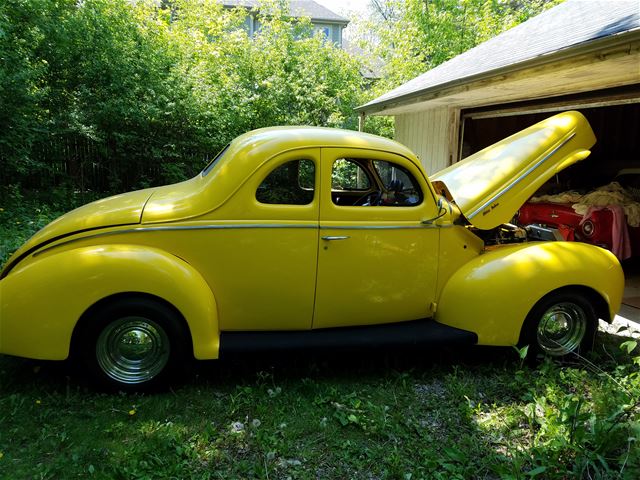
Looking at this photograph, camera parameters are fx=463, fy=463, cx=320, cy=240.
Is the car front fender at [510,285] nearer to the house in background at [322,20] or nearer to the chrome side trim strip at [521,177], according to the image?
the chrome side trim strip at [521,177]

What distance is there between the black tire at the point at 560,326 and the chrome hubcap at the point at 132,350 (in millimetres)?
2999

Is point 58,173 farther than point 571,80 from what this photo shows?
Yes

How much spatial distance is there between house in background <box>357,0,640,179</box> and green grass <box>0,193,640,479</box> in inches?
123

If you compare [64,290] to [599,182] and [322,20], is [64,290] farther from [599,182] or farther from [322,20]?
[322,20]

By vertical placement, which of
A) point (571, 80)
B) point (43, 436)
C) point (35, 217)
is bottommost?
point (43, 436)

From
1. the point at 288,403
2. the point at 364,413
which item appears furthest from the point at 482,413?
the point at 288,403

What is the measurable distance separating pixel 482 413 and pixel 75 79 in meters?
11.8

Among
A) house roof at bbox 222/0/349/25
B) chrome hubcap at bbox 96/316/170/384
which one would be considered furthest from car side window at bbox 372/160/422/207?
house roof at bbox 222/0/349/25

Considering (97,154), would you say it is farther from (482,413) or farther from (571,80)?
(482,413)

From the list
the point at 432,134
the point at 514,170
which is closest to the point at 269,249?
the point at 514,170

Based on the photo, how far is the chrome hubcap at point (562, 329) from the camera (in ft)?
13.3

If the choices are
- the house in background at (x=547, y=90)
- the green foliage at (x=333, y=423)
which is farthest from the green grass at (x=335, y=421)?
the house in background at (x=547, y=90)

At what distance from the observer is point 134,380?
3.48m

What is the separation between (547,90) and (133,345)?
21.5 ft
